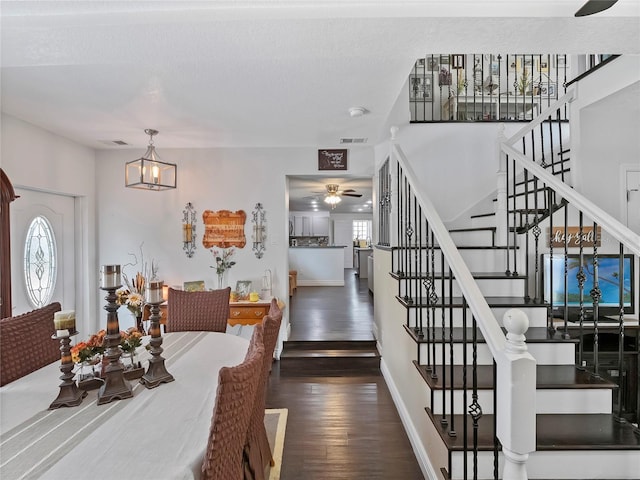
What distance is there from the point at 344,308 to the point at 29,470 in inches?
193

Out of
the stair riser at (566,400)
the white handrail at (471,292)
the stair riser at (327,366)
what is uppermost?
the white handrail at (471,292)

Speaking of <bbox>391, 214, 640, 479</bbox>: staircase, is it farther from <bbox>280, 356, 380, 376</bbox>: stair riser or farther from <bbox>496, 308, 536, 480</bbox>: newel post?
<bbox>280, 356, 380, 376</bbox>: stair riser

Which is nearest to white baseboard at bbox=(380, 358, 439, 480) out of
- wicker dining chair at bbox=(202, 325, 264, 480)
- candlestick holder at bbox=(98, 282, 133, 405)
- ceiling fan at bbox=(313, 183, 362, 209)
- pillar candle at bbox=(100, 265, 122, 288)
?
wicker dining chair at bbox=(202, 325, 264, 480)

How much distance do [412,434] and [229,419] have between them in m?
1.70

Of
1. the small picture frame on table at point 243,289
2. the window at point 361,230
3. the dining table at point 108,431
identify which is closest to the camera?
the dining table at point 108,431

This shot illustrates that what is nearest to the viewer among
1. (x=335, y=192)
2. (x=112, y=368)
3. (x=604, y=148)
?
(x=112, y=368)

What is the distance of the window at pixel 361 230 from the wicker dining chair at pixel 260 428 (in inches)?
434

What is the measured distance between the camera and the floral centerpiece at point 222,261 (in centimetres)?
384

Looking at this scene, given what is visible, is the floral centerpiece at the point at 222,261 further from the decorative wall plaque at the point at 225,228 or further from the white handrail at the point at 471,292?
the white handrail at the point at 471,292

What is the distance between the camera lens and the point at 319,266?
8.50 meters

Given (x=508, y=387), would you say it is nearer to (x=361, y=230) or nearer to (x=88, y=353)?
(x=88, y=353)

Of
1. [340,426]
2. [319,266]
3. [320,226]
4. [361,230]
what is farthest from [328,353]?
[361,230]

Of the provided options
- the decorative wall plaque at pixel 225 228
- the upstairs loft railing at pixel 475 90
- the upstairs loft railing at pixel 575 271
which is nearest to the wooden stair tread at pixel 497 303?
the upstairs loft railing at pixel 575 271

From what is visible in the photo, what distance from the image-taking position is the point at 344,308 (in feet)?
18.5
